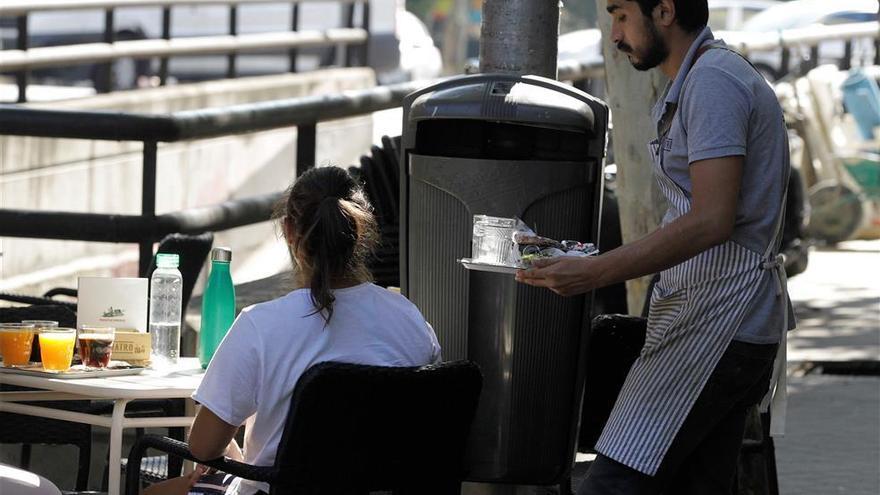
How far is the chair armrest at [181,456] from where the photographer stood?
12.1 ft

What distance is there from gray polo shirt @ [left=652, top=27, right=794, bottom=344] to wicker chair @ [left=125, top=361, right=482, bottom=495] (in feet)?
2.22

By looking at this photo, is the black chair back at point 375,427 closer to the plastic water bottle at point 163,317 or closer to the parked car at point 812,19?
the plastic water bottle at point 163,317

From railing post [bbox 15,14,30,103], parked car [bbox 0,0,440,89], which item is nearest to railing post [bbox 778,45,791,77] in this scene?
parked car [bbox 0,0,440,89]

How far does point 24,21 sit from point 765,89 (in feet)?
26.2

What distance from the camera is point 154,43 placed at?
1283 centimetres

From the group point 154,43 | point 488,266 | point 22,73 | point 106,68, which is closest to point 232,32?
point 154,43

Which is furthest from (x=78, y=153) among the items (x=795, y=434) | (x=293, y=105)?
(x=795, y=434)

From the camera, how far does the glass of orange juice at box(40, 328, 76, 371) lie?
4.31 m

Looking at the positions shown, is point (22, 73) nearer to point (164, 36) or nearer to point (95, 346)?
point (164, 36)

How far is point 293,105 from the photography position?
7.89m

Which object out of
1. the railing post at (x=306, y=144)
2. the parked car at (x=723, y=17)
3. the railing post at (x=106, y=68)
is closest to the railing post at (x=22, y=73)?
the railing post at (x=106, y=68)

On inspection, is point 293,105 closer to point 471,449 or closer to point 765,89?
point 471,449

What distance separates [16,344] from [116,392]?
1.41 feet

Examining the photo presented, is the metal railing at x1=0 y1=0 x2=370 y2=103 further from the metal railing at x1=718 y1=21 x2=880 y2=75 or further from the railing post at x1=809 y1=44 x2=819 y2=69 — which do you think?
the railing post at x1=809 y1=44 x2=819 y2=69
